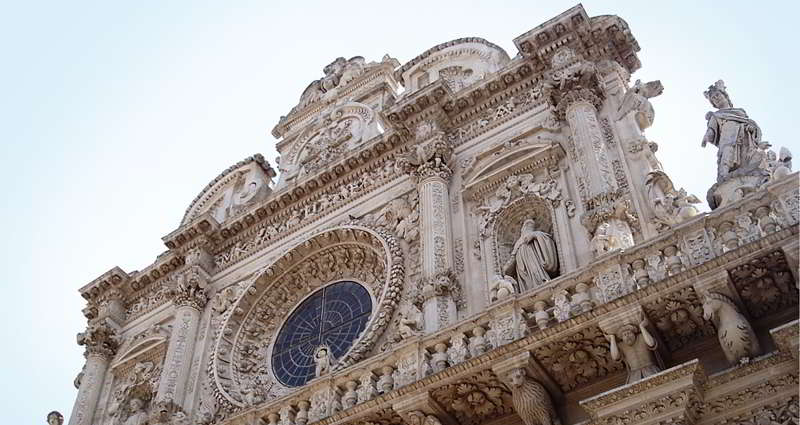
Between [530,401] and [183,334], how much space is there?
8.55 m

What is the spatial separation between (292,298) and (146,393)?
10.8 feet

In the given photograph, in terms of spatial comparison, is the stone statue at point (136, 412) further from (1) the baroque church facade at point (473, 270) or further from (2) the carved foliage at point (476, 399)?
(2) the carved foliage at point (476, 399)

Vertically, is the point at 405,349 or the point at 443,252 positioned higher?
the point at 443,252

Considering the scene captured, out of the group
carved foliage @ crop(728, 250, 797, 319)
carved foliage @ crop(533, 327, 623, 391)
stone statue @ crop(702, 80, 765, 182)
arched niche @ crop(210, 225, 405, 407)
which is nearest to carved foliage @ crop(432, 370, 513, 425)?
carved foliage @ crop(533, 327, 623, 391)

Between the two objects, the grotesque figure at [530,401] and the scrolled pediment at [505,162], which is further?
the scrolled pediment at [505,162]

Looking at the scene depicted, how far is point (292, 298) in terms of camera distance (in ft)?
50.8

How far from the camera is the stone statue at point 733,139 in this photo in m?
9.81

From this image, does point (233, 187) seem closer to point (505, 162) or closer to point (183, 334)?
point (183, 334)

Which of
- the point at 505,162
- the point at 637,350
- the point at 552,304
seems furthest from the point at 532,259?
the point at 637,350

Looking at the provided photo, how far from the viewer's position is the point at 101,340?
56.0ft

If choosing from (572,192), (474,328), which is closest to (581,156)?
(572,192)

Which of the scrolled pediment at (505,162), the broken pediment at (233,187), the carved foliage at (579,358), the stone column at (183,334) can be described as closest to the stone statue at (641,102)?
the scrolled pediment at (505,162)

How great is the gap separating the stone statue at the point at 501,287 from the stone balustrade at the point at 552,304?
2.47 ft

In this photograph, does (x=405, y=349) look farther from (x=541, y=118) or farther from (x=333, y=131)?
(x=333, y=131)
